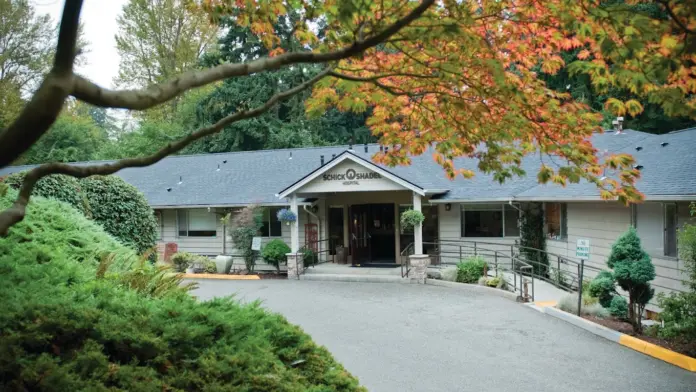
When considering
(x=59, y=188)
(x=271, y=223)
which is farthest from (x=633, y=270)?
(x=271, y=223)

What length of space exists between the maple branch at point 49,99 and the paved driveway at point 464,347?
19.0ft

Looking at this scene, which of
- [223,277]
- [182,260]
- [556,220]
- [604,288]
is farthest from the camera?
[182,260]

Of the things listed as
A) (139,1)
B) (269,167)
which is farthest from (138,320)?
(139,1)

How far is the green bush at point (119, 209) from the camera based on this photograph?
10266mm

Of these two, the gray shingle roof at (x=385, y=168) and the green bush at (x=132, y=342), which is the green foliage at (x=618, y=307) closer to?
the gray shingle roof at (x=385, y=168)

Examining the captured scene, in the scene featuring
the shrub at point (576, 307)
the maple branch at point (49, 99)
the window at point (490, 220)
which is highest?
the maple branch at point (49, 99)

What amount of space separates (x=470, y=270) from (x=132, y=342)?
45.7ft

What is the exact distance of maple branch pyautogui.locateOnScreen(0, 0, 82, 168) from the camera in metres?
2.93

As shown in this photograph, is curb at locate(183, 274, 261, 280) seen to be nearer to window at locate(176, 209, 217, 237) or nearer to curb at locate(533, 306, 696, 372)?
window at locate(176, 209, 217, 237)

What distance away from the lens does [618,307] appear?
1112 centimetres

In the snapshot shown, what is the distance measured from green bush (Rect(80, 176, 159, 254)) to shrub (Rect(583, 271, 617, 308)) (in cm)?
860

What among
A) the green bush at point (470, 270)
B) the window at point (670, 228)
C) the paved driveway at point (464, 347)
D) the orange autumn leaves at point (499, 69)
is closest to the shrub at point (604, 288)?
the paved driveway at point (464, 347)

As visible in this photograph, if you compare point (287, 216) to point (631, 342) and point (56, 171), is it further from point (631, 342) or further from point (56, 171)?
point (56, 171)

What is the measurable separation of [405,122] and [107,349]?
4404 millimetres
